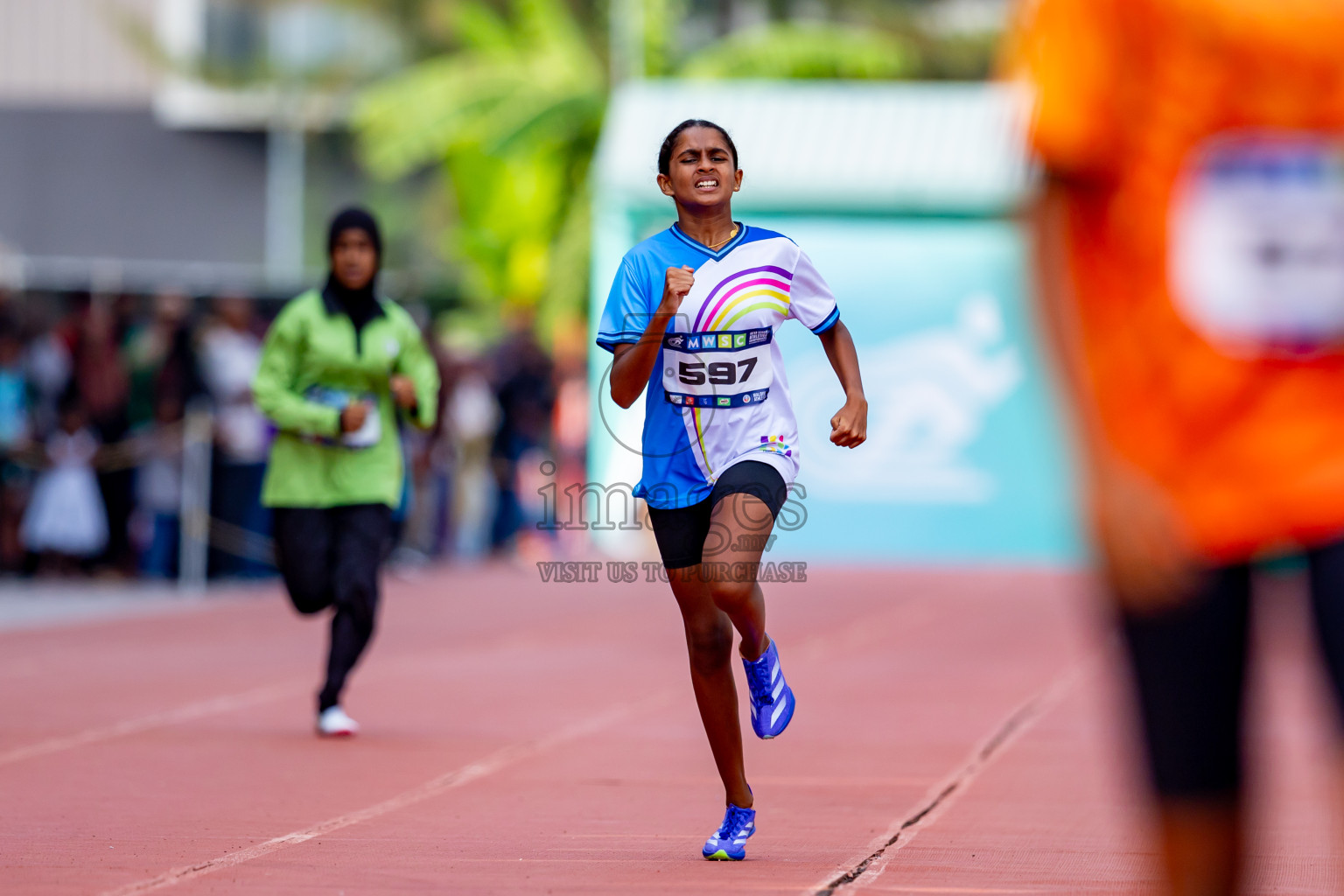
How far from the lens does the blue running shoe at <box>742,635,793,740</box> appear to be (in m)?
6.15

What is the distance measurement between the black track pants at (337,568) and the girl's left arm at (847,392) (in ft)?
11.2

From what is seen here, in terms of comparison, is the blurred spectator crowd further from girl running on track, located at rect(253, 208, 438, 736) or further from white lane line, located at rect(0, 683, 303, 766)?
girl running on track, located at rect(253, 208, 438, 736)

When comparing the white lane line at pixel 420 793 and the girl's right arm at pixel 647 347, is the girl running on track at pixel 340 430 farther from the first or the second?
the girl's right arm at pixel 647 347

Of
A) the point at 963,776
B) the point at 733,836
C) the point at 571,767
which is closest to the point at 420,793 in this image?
the point at 571,767

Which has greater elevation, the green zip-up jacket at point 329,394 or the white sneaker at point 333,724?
the green zip-up jacket at point 329,394

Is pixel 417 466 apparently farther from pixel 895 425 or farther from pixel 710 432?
pixel 710 432

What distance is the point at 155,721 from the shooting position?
9.68 m

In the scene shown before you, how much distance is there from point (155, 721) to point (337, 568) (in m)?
1.25

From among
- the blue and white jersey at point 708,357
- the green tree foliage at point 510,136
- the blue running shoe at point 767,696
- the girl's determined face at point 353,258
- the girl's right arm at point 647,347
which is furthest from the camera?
the green tree foliage at point 510,136

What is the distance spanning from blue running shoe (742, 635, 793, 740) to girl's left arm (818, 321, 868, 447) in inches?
26.2

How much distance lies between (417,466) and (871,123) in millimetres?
7352

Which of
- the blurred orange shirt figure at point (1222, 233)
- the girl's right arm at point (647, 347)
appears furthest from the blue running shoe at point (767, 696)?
the blurred orange shirt figure at point (1222, 233)

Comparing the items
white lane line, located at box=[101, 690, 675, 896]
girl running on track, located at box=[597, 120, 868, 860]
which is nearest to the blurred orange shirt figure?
girl running on track, located at box=[597, 120, 868, 860]

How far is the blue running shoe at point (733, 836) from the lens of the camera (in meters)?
6.12
